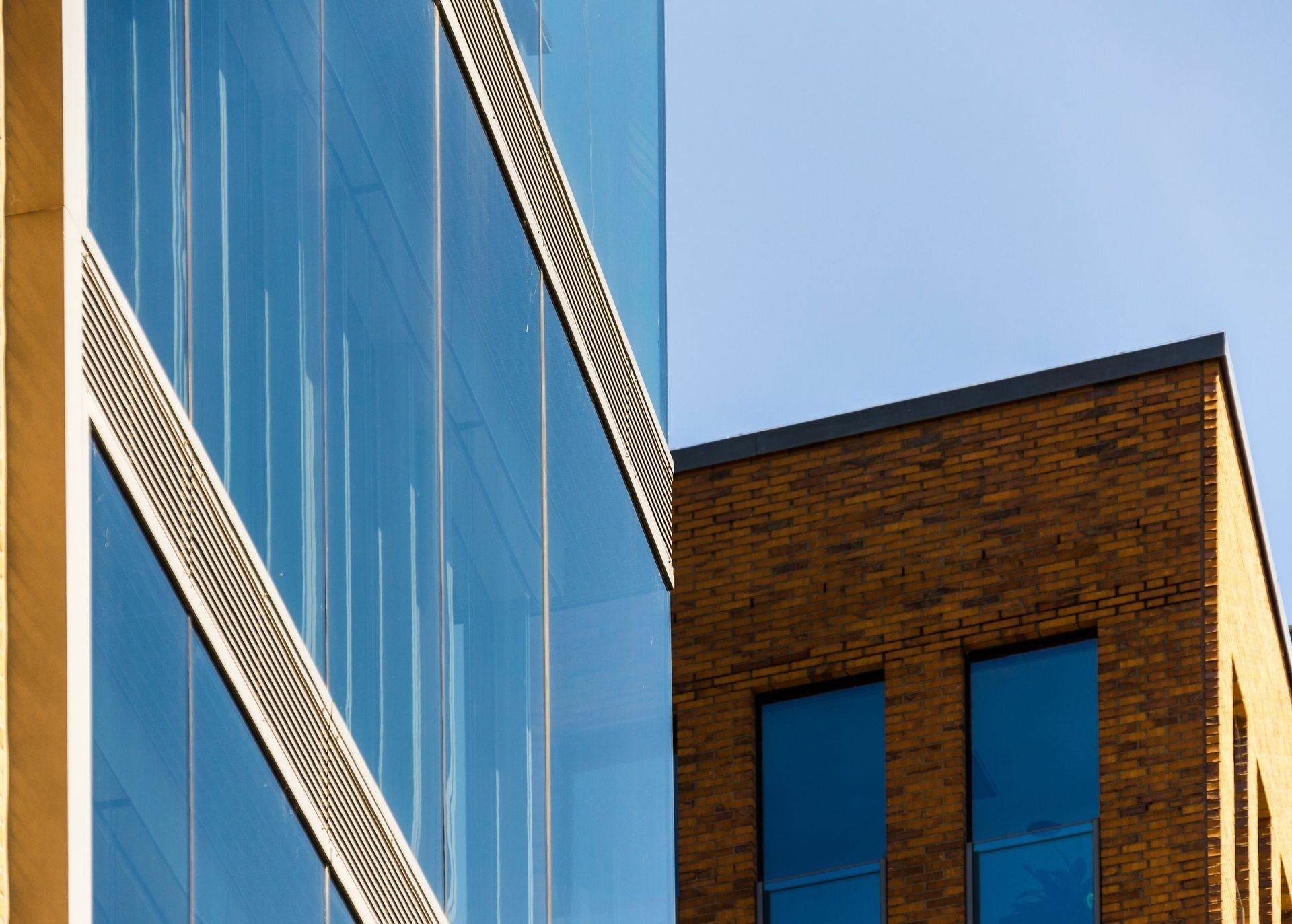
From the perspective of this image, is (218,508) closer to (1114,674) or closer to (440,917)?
(440,917)

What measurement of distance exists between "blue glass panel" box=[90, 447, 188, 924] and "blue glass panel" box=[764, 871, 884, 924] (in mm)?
14606

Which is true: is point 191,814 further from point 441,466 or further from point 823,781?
point 823,781

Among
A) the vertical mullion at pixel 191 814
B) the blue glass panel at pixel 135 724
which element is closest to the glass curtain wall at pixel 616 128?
the vertical mullion at pixel 191 814

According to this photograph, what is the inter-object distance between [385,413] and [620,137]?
183 inches

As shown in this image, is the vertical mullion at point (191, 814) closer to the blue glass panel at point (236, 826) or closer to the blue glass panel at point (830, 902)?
the blue glass panel at point (236, 826)

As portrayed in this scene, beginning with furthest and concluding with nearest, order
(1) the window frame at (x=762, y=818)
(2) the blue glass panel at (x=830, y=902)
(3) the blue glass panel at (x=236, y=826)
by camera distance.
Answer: (1) the window frame at (x=762, y=818), (2) the blue glass panel at (x=830, y=902), (3) the blue glass panel at (x=236, y=826)

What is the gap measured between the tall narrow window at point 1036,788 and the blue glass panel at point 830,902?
992 mm

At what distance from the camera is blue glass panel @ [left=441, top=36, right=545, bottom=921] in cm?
1143

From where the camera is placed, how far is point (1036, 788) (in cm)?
2202

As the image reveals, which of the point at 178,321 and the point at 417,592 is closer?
the point at 178,321

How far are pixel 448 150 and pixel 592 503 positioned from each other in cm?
270

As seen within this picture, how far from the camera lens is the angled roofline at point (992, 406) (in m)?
22.4

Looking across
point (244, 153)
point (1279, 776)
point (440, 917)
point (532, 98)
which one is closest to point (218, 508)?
point (244, 153)

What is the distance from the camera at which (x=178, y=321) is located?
28.9 ft
